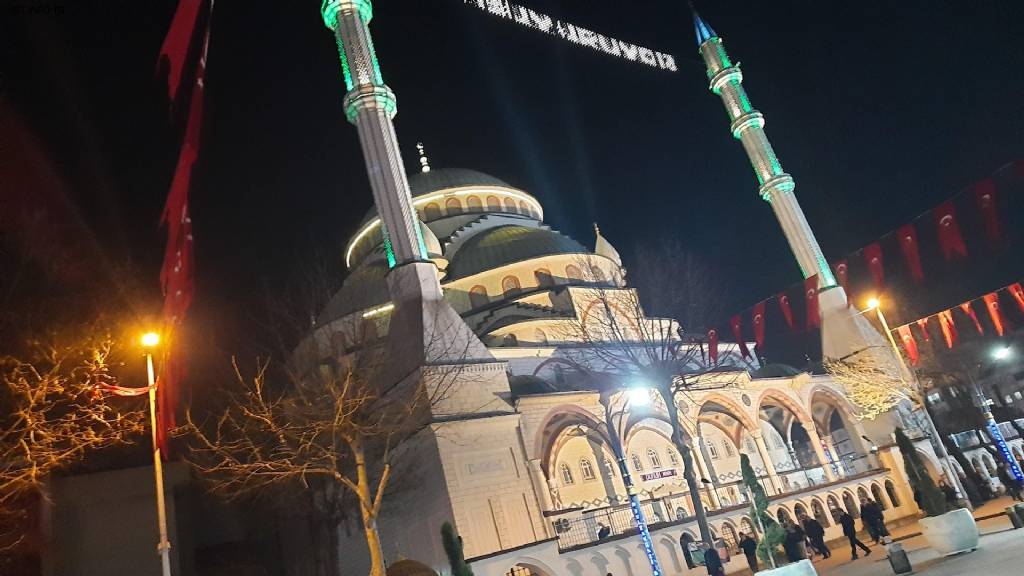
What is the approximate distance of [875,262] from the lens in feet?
76.7

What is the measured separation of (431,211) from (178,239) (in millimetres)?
23005

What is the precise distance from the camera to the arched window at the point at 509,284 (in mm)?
30720

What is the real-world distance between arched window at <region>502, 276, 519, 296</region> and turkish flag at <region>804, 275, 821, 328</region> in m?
12.6

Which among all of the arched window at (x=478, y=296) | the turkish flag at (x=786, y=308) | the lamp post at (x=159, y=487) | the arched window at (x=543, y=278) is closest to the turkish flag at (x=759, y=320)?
the turkish flag at (x=786, y=308)

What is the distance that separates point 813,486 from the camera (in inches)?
908

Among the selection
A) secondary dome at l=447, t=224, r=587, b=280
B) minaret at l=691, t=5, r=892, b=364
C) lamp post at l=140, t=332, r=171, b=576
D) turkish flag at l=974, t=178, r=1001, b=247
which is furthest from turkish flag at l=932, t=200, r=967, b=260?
lamp post at l=140, t=332, r=171, b=576

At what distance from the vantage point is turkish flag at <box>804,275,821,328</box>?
2698 cm

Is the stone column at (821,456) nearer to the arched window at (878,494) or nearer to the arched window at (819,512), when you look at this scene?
the arched window at (878,494)

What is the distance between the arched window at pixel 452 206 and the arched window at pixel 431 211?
0.51m

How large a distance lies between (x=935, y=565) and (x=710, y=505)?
1155cm

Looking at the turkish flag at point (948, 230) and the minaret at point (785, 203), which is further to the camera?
the minaret at point (785, 203)

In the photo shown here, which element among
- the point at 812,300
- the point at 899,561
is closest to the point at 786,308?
the point at 812,300

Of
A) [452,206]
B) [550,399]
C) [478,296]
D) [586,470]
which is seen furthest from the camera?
[452,206]

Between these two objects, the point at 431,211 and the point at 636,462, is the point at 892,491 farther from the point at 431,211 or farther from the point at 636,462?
the point at 431,211
